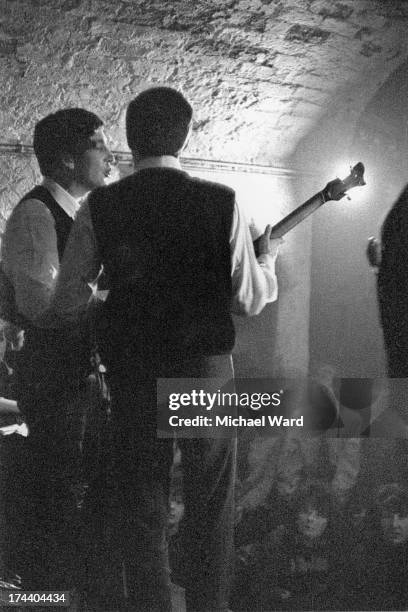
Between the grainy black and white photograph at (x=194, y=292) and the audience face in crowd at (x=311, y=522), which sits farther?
the audience face in crowd at (x=311, y=522)

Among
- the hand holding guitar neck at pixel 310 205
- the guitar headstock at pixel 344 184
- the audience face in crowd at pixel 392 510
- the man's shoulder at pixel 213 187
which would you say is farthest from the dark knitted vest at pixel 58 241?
the audience face in crowd at pixel 392 510

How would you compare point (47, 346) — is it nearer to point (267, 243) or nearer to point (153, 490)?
point (153, 490)

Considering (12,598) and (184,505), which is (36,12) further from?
(12,598)

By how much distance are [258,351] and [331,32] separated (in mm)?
1195

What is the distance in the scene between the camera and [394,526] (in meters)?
2.30

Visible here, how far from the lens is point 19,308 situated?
6.88 ft

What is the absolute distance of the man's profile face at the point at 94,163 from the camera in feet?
6.88

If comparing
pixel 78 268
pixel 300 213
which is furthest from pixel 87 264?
pixel 300 213

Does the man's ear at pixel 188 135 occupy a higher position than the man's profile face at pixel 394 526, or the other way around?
the man's ear at pixel 188 135

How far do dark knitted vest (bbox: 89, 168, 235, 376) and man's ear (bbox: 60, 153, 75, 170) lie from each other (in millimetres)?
150

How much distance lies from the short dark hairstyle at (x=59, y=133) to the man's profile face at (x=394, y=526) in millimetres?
1811

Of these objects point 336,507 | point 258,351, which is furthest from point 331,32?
point 336,507

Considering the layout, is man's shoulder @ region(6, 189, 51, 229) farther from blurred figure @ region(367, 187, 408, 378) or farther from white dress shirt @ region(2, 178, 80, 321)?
blurred figure @ region(367, 187, 408, 378)

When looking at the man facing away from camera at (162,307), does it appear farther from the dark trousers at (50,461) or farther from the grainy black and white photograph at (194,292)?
the dark trousers at (50,461)
